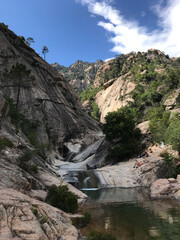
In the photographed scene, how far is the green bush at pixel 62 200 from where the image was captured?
48.8 feet

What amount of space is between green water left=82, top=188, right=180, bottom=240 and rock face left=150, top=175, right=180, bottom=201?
2.49 metres

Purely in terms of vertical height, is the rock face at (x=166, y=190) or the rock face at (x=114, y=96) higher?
the rock face at (x=114, y=96)

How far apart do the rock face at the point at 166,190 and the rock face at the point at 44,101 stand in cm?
3275

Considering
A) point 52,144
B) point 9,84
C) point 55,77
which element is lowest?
point 52,144

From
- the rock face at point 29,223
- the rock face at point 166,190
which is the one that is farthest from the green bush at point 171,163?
the rock face at point 29,223

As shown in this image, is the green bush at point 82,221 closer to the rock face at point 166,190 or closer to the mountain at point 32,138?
the mountain at point 32,138

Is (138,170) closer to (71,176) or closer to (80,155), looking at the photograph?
(71,176)

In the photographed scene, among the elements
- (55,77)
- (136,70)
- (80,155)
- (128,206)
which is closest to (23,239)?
(128,206)

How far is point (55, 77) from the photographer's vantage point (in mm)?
79500

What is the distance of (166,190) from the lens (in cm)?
2259

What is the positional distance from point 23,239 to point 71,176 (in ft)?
89.0

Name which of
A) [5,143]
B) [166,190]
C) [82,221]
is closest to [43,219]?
[82,221]

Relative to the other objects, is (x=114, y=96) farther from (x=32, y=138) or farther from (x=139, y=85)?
(x=32, y=138)

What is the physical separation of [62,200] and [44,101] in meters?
49.7
